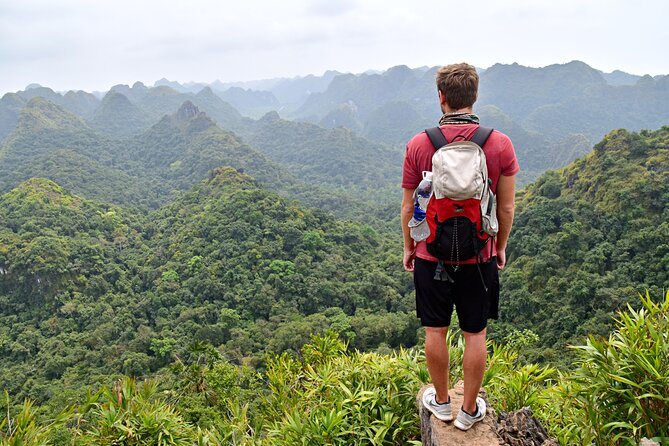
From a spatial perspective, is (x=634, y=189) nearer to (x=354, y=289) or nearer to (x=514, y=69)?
(x=354, y=289)

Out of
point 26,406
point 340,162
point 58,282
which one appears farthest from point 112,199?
point 26,406

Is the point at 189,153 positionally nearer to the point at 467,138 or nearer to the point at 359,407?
the point at 359,407

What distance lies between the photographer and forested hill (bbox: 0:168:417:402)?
17.7 meters

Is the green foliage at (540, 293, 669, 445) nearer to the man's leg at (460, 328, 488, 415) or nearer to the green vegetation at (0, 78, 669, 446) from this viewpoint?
the green vegetation at (0, 78, 669, 446)

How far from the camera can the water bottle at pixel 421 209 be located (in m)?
1.78

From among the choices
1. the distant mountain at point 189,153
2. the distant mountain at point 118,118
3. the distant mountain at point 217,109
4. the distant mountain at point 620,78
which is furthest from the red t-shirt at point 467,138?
the distant mountain at point 620,78

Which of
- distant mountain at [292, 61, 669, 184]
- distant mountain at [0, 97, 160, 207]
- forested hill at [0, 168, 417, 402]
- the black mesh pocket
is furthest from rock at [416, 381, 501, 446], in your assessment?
distant mountain at [292, 61, 669, 184]

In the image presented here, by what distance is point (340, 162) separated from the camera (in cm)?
8056

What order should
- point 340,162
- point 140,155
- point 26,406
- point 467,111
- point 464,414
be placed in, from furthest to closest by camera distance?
point 340,162, point 140,155, point 26,406, point 464,414, point 467,111

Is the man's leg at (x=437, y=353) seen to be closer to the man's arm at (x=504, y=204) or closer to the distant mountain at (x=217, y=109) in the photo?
the man's arm at (x=504, y=204)

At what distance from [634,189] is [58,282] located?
30.8 m

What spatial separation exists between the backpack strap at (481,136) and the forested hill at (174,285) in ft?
51.8

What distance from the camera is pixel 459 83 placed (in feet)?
5.50

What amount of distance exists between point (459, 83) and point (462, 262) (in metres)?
0.77
